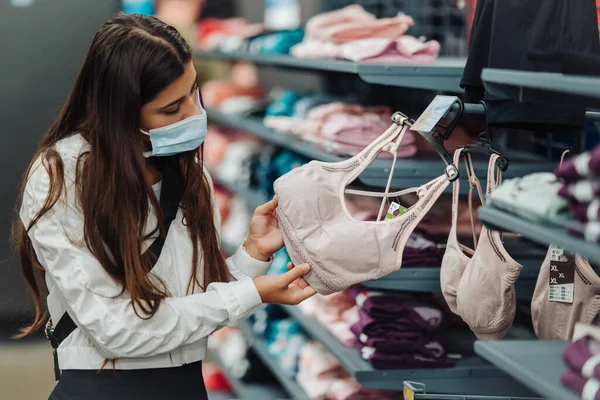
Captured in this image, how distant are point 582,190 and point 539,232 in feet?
0.43

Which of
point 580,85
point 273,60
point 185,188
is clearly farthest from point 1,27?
point 580,85

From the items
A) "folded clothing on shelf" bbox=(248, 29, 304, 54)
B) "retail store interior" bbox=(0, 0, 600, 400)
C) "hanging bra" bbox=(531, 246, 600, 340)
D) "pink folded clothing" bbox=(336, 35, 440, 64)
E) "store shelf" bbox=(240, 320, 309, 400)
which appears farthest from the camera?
"folded clothing on shelf" bbox=(248, 29, 304, 54)

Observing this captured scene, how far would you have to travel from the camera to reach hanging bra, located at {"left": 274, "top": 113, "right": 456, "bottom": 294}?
7.95 feet

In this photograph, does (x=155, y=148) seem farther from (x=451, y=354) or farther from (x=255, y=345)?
(x=255, y=345)

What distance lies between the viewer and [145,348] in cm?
236

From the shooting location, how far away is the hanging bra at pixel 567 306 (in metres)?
2.15

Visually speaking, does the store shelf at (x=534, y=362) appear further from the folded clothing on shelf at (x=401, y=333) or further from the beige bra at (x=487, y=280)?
the folded clothing on shelf at (x=401, y=333)

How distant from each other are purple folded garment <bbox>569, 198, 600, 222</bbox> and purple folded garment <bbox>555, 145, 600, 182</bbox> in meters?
0.05

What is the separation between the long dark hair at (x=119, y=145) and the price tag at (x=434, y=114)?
650 mm

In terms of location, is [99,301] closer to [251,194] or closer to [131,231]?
[131,231]

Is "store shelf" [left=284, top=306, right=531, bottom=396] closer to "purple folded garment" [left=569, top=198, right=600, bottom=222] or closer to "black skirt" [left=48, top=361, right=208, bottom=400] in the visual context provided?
"black skirt" [left=48, top=361, right=208, bottom=400]

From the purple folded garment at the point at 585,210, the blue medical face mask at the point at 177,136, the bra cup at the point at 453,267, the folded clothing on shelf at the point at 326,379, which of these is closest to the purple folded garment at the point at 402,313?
the folded clothing on shelf at the point at 326,379

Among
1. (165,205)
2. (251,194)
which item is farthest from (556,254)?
(251,194)

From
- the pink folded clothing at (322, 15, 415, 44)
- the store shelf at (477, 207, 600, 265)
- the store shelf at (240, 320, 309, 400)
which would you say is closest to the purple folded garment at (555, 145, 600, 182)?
the store shelf at (477, 207, 600, 265)
